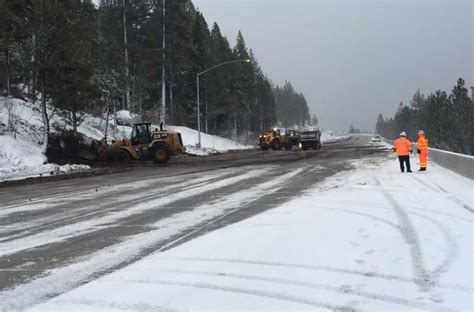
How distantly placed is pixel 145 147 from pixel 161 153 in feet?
4.43

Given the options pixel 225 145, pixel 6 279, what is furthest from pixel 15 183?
pixel 225 145

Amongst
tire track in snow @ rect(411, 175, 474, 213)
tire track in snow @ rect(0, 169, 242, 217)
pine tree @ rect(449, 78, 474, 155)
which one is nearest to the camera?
tire track in snow @ rect(411, 175, 474, 213)

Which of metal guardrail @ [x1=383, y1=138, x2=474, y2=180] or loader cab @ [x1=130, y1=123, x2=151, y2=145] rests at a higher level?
loader cab @ [x1=130, y1=123, x2=151, y2=145]

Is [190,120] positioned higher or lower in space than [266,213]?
higher

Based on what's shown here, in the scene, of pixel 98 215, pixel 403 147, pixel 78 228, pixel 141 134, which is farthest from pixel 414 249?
pixel 141 134

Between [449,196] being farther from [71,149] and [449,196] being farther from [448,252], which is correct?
[71,149]

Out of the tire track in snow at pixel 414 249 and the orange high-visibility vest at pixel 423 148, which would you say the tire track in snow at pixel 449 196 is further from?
the orange high-visibility vest at pixel 423 148

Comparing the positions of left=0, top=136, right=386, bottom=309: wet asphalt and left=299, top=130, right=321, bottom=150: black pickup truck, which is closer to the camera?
left=0, top=136, right=386, bottom=309: wet asphalt

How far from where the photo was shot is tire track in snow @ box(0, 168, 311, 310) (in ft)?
17.3

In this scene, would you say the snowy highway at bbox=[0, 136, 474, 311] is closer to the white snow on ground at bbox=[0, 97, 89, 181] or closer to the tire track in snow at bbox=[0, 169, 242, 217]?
the tire track in snow at bbox=[0, 169, 242, 217]

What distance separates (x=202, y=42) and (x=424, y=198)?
52.7 m

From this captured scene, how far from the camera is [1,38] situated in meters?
24.6

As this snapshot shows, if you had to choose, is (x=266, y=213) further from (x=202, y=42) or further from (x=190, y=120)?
(x=190, y=120)

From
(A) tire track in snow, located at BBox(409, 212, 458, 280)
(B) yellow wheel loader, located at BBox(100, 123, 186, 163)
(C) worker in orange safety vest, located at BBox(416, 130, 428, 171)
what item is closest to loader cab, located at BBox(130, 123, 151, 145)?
(B) yellow wheel loader, located at BBox(100, 123, 186, 163)
